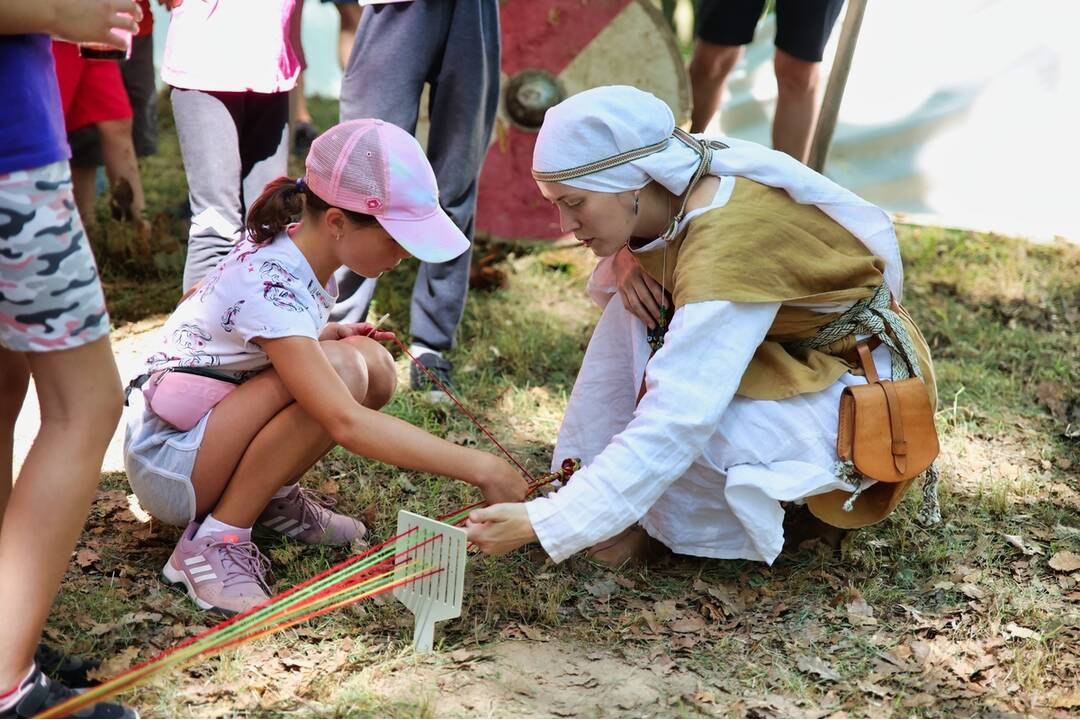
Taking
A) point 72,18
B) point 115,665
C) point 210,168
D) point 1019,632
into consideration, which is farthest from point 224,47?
point 1019,632

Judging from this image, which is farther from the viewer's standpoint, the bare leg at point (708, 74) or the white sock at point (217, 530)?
the bare leg at point (708, 74)

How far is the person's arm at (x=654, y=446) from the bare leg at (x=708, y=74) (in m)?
2.71

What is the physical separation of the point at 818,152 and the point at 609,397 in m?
2.08

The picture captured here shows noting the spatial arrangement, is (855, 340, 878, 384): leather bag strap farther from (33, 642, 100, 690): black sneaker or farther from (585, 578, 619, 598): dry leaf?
(33, 642, 100, 690): black sneaker

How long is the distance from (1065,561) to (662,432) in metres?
1.26

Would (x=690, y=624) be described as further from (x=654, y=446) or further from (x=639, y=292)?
(x=639, y=292)

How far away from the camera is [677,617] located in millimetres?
2459

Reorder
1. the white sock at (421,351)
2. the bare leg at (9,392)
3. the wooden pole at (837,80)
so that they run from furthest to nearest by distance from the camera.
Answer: the wooden pole at (837,80) → the white sock at (421,351) → the bare leg at (9,392)

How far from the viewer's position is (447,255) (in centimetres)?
227

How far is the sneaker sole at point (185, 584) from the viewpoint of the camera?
90.4 inches

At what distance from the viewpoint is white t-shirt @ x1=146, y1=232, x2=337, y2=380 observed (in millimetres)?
2184

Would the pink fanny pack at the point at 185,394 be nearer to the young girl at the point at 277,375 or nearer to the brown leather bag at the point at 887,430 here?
the young girl at the point at 277,375

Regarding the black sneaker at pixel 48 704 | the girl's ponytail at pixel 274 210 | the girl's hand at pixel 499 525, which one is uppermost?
the girl's ponytail at pixel 274 210

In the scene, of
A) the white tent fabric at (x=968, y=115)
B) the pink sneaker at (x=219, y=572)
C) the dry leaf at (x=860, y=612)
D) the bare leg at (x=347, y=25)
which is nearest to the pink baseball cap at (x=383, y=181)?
the pink sneaker at (x=219, y=572)
